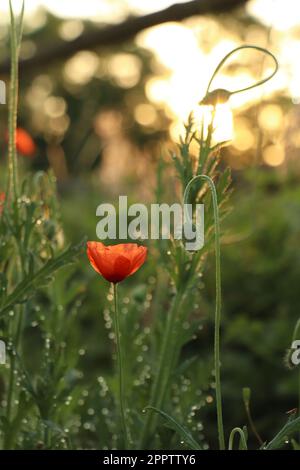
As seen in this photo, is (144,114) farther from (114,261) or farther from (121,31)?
(114,261)

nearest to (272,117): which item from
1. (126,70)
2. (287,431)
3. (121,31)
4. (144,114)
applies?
(121,31)

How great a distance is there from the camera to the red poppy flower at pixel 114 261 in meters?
1.52

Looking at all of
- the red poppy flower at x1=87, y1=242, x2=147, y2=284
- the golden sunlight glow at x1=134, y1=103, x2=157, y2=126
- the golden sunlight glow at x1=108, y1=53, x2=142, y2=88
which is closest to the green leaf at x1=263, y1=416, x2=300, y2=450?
the red poppy flower at x1=87, y1=242, x2=147, y2=284

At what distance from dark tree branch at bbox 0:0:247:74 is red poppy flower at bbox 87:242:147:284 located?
1.76 metres

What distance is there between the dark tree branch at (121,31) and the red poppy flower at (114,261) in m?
1.76

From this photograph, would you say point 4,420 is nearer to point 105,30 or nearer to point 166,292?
point 166,292

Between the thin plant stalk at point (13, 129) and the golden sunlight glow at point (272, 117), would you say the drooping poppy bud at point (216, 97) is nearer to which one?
the thin plant stalk at point (13, 129)

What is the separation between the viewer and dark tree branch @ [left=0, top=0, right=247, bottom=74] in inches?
125

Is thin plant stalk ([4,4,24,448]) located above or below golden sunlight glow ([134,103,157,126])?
below

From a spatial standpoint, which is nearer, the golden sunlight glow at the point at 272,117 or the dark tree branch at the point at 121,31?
the dark tree branch at the point at 121,31

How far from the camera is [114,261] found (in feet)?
4.99

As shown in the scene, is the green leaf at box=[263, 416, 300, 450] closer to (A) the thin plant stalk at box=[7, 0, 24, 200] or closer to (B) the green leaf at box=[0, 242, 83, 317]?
(B) the green leaf at box=[0, 242, 83, 317]

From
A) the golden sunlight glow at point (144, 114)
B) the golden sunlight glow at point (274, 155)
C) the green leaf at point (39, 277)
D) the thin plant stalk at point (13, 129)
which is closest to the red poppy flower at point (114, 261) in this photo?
the green leaf at point (39, 277)

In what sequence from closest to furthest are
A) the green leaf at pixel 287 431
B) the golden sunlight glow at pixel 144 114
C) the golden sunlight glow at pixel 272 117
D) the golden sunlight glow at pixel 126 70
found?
the green leaf at pixel 287 431, the golden sunlight glow at pixel 272 117, the golden sunlight glow at pixel 144 114, the golden sunlight glow at pixel 126 70
